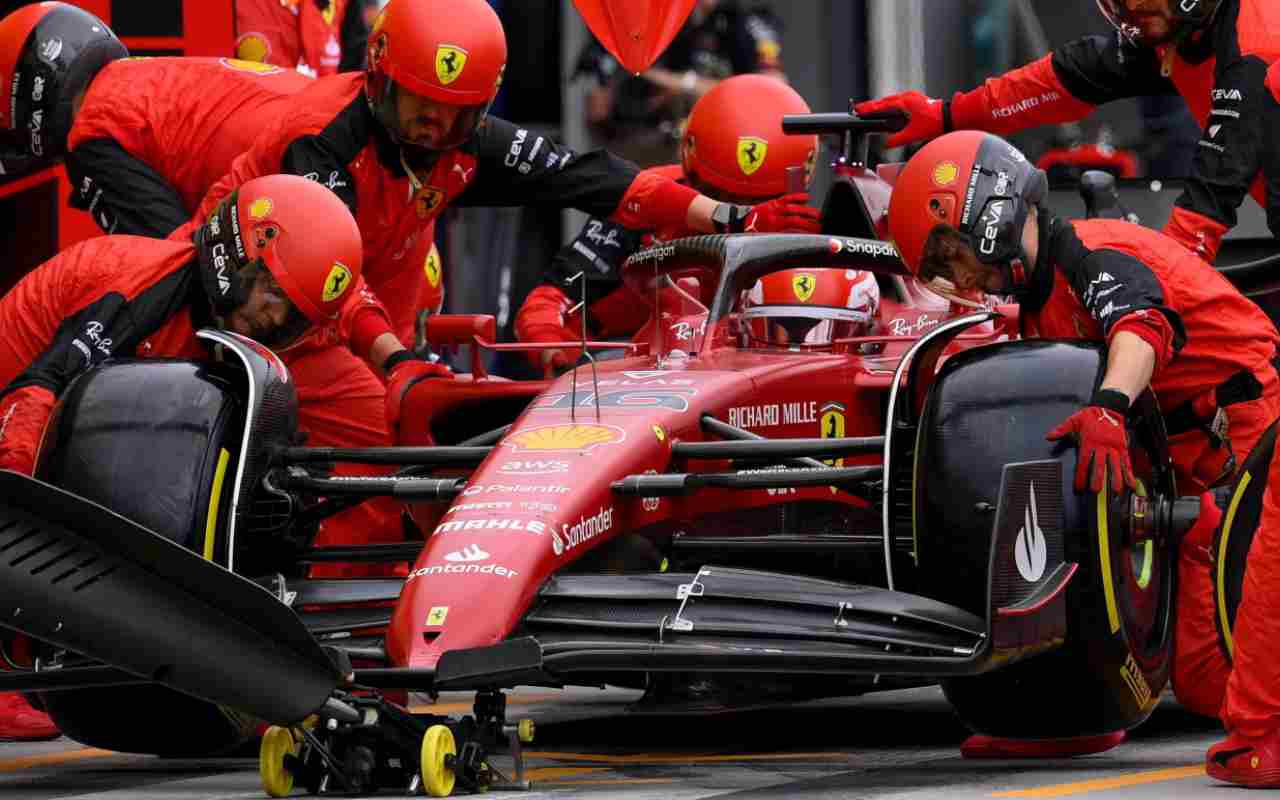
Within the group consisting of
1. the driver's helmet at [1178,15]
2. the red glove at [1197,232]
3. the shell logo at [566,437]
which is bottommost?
the shell logo at [566,437]

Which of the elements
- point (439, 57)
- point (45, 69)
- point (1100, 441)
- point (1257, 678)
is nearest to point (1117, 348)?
point (1100, 441)

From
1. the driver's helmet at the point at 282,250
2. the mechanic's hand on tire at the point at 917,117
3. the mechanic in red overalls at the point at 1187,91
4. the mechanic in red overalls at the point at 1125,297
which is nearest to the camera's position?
the mechanic in red overalls at the point at 1125,297

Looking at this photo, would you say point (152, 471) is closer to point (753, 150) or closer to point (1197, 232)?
point (1197, 232)

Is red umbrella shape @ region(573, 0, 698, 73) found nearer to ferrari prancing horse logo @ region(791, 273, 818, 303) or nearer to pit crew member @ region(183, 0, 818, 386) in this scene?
pit crew member @ region(183, 0, 818, 386)

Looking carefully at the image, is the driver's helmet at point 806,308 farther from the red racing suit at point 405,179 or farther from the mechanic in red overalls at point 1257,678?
the mechanic in red overalls at point 1257,678

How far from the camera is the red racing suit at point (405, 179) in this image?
8500 millimetres

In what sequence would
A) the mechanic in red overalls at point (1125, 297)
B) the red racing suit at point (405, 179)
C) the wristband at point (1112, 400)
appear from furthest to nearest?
the red racing suit at point (405, 179) < the mechanic in red overalls at point (1125, 297) < the wristband at point (1112, 400)

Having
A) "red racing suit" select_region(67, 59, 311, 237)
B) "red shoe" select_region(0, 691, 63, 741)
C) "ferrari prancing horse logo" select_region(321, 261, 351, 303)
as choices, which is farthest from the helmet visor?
"red shoe" select_region(0, 691, 63, 741)

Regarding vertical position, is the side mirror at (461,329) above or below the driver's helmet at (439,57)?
below

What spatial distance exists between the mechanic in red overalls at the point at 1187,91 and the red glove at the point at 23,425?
3279 millimetres

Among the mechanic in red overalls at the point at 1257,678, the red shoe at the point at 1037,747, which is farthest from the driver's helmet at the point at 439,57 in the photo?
the mechanic in red overalls at the point at 1257,678

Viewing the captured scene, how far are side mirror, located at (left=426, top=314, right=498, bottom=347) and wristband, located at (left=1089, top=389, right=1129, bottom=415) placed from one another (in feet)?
7.11

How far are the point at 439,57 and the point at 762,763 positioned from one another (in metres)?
2.84

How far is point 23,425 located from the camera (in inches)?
268
